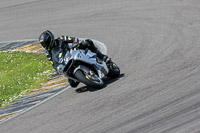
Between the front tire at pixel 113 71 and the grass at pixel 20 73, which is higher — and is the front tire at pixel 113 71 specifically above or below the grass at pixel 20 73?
above

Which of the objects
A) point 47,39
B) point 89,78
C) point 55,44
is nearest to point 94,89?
point 89,78

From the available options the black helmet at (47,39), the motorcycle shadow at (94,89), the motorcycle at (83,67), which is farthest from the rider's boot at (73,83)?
the black helmet at (47,39)

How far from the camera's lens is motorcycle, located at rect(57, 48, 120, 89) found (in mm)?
11062

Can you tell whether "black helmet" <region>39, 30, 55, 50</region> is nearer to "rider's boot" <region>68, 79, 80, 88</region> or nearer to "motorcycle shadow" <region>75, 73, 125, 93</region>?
"rider's boot" <region>68, 79, 80, 88</region>

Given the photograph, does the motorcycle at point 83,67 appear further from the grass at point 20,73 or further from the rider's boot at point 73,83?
the grass at point 20,73

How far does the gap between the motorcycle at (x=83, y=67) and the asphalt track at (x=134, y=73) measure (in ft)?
1.14

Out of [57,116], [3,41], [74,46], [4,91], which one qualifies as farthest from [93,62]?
[3,41]

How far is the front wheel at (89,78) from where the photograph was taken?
1102cm

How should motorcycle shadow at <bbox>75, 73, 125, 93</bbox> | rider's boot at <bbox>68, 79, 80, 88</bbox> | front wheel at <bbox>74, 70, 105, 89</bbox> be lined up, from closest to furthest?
1. front wheel at <bbox>74, 70, 105, 89</bbox>
2. motorcycle shadow at <bbox>75, 73, 125, 93</bbox>
3. rider's boot at <bbox>68, 79, 80, 88</bbox>

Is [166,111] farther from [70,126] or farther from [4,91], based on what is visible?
[4,91]

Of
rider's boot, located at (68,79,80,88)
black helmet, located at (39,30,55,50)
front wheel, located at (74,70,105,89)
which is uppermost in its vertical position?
black helmet, located at (39,30,55,50)

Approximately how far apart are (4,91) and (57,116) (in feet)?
13.0

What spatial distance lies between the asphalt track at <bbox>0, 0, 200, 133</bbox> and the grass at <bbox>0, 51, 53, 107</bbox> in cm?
184

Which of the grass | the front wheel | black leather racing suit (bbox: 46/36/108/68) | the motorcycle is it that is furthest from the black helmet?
the grass
